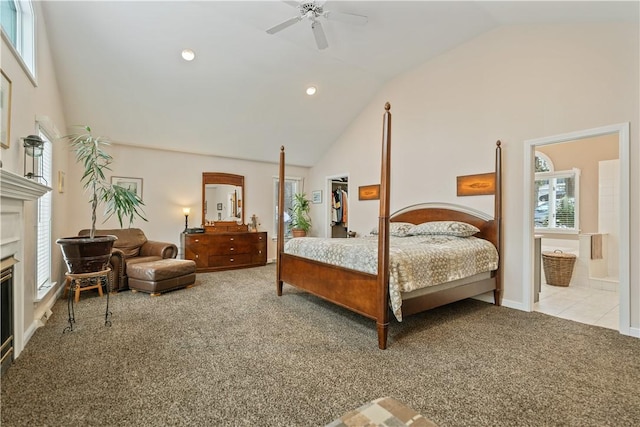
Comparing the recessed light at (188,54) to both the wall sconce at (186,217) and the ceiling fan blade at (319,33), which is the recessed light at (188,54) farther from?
the wall sconce at (186,217)

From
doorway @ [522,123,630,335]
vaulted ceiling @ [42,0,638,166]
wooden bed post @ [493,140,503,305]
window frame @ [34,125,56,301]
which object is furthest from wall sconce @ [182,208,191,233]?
doorway @ [522,123,630,335]

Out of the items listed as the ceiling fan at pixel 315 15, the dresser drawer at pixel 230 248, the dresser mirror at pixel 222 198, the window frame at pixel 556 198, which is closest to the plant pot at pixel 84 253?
the ceiling fan at pixel 315 15

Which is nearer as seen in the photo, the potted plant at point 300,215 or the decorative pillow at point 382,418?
the decorative pillow at point 382,418

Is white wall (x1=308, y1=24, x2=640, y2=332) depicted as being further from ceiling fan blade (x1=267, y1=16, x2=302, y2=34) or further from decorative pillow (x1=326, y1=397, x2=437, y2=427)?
decorative pillow (x1=326, y1=397, x2=437, y2=427)

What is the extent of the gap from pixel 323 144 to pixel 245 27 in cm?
310

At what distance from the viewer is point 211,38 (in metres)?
3.76

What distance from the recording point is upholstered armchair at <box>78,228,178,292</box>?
4.15 meters

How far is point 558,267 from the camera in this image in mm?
4684

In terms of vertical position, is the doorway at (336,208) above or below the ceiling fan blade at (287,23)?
below

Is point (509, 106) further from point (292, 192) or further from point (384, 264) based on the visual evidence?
point (292, 192)

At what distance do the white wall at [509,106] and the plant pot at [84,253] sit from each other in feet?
13.5

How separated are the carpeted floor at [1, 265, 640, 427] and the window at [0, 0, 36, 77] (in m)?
2.54

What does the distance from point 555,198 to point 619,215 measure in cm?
315

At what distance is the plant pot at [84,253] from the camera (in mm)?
2514
